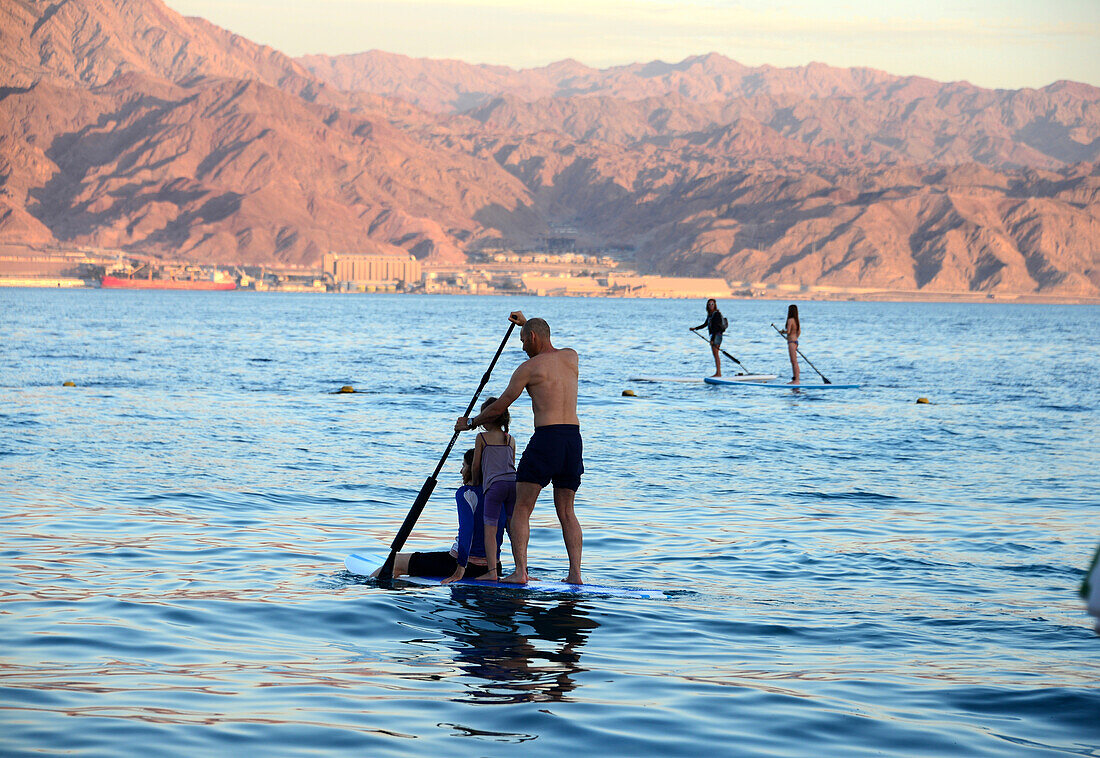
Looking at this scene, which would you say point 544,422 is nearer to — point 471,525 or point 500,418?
point 500,418

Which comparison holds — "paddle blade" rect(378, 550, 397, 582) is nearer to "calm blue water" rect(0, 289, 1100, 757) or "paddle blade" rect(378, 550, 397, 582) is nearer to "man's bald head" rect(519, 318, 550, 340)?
"calm blue water" rect(0, 289, 1100, 757)

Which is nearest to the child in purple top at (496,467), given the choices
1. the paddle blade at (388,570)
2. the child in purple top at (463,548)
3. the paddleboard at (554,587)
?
the child in purple top at (463,548)

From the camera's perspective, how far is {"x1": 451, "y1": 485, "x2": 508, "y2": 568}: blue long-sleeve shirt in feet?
36.9

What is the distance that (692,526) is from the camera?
15.6 meters

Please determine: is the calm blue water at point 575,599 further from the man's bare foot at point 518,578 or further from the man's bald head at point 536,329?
the man's bald head at point 536,329

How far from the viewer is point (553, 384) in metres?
10.8

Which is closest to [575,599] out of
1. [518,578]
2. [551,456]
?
[518,578]

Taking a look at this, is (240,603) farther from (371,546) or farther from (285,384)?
(285,384)

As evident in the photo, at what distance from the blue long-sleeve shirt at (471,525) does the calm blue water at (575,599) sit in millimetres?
386

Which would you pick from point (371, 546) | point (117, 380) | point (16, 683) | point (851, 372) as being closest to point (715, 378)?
point (851, 372)

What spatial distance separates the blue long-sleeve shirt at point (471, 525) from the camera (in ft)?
36.9

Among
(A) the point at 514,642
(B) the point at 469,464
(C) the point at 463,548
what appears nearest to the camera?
(A) the point at 514,642

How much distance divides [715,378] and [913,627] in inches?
1110

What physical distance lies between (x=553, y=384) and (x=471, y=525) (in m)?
1.69
